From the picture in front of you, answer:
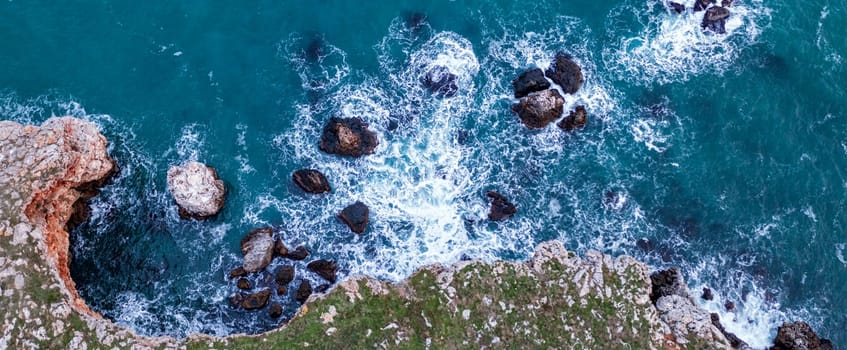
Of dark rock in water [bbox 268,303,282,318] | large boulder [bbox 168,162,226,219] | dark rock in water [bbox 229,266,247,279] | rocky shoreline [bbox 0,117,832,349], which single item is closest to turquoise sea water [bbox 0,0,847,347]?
dark rock in water [bbox 268,303,282,318]

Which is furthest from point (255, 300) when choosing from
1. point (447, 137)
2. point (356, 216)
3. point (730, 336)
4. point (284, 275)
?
point (730, 336)

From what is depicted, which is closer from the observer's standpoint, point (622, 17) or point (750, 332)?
point (750, 332)

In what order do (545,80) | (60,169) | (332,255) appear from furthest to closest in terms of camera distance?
(545,80) < (332,255) < (60,169)

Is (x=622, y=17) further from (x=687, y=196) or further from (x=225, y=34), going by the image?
(x=225, y=34)

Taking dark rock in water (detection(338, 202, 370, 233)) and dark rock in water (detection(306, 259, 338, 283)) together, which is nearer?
dark rock in water (detection(306, 259, 338, 283))

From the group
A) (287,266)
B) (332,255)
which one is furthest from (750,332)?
(287,266)

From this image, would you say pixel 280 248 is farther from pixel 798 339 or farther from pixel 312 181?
pixel 798 339

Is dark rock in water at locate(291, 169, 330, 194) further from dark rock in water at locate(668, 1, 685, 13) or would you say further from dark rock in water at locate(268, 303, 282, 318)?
dark rock in water at locate(668, 1, 685, 13)
